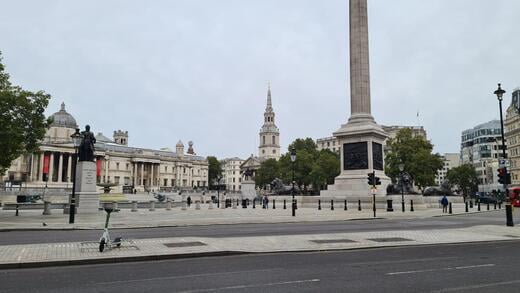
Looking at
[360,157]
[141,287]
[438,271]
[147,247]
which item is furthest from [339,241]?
[360,157]

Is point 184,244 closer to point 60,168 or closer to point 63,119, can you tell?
point 60,168

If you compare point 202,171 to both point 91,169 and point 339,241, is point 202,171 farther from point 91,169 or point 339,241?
point 339,241

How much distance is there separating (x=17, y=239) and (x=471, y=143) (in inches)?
6149

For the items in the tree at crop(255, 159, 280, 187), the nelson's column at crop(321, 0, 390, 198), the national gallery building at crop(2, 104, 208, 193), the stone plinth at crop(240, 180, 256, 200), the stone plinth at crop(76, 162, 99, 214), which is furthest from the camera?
the tree at crop(255, 159, 280, 187)

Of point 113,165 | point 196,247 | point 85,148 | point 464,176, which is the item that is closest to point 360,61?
point 85,148

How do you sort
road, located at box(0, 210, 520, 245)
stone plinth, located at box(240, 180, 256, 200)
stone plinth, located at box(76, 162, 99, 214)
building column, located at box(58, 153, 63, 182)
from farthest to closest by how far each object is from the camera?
building column, located at box(58, 153, 63, 182) < stone plinth, located at box(240, 180, 256, 200) < stone plinth, located at box(76, 162, 99, 214) < road, located at box(0, 210, 520, 245)

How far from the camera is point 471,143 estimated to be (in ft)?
483

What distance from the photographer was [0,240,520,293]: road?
8336 mm

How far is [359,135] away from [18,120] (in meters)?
30.7

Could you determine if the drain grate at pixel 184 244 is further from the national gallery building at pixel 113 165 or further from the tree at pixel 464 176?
the tree at pixel 464 176

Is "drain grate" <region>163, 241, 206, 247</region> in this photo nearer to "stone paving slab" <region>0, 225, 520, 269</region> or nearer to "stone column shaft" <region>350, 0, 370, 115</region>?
"stone paving slab" <region>0, 225, 520, 269</region>

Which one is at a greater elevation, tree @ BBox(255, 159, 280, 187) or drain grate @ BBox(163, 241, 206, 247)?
tree @ BBox(255, 159, 280, 187)

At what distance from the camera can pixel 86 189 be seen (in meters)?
33.5

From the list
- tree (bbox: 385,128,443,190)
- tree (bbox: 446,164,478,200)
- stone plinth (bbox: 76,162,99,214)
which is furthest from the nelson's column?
tree (bbox: 446,164,478,200)
